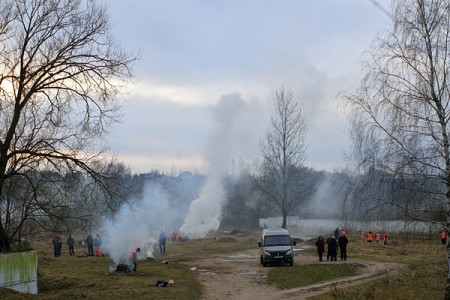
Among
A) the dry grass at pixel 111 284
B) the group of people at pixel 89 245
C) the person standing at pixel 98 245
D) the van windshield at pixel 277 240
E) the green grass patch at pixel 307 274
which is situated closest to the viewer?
the dry grass at pixel 111 284

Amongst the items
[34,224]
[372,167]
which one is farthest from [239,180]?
[372,167]

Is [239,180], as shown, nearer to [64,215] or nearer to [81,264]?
[81,264]

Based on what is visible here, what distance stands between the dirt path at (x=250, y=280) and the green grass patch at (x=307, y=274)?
0.51m

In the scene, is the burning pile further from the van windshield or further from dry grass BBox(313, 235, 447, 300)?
dry grass BBox(313, 235, 447, 300)

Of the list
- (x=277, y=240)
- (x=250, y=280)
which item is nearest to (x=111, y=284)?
(x=250, y=280)

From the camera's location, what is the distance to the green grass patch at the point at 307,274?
71.4ft

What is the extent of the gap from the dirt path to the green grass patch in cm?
51

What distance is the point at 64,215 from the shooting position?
18.7 metres

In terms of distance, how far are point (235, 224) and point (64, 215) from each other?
7796 cm

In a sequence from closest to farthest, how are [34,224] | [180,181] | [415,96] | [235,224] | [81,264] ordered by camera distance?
[415,96] < [34,224] < [81,264] < [180,181] < [235,224]

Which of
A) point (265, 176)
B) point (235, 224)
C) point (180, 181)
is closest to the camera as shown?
point (265, 176)

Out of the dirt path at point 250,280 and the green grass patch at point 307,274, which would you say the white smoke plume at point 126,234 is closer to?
the dirt path at point 250,280

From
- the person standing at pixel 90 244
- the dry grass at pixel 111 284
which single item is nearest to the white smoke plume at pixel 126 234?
the person standing at pixel 90 244

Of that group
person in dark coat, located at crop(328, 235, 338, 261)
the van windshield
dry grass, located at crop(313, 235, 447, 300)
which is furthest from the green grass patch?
dry grass, located at crop(313, 235, 447, 300)
